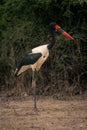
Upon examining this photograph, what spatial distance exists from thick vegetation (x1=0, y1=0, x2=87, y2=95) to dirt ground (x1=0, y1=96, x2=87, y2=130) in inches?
24.7

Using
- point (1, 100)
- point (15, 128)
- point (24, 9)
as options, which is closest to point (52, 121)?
point (15, 128)

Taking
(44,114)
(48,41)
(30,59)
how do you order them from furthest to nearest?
(48,41), (30,59), (44,114)

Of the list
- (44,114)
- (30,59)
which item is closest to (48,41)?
(30,59)

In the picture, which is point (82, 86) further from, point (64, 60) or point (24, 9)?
point (24, 9)

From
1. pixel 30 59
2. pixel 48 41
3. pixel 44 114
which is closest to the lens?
pixel 44 114

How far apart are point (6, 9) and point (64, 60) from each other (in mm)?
2436

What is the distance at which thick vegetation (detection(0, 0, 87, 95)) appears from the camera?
1135 cm

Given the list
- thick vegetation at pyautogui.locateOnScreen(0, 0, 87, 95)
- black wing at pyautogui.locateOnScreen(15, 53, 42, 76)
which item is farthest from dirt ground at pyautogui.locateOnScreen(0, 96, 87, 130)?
black wing at pyautogui.locateOnScreen(15, 53, 42, 76)

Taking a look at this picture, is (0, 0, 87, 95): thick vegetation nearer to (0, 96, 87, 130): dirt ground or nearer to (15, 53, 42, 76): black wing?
(0, 96, 87, 130): dirt ground

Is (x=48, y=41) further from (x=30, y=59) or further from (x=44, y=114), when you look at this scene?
(x=44, y=114)

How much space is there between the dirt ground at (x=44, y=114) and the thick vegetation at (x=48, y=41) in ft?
2.05

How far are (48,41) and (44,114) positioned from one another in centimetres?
326

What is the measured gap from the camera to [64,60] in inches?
450

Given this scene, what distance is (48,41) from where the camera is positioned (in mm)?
11680
